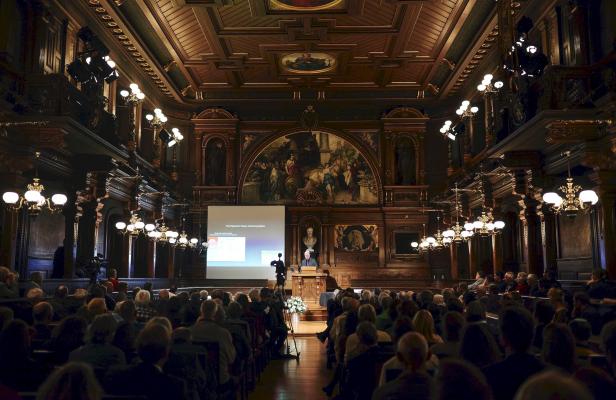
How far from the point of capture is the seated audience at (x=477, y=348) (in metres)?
3.86

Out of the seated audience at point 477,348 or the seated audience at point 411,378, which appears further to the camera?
the seated audience at point 477,348

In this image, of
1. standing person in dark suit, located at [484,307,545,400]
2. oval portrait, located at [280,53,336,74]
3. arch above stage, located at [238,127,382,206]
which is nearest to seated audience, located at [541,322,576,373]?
standing person in dark suit, located at [484,307,545,400]

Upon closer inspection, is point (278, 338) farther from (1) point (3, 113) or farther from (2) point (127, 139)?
(2) point (127, 139)

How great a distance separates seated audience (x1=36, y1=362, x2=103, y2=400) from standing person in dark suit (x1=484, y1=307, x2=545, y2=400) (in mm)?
2220

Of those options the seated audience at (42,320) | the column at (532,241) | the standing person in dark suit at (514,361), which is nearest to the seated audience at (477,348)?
the standing person in dark suit at (514,361)

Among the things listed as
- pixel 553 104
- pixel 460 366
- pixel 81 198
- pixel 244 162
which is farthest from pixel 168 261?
pixel 460 366

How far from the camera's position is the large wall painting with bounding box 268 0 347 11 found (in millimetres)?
17009

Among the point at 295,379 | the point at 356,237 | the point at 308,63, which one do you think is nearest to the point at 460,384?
the point at 295,379

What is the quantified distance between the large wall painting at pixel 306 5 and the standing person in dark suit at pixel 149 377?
1485 cm

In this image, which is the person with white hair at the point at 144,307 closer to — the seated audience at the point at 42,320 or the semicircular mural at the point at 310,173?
the seated audience at the point at 42,320

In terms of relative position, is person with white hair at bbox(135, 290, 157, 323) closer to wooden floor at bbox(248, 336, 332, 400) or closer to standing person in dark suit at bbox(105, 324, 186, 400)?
wooden floor at bbox(248, 336, 332, 400)

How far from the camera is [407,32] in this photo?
18906 millimetres

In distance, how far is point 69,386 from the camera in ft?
7.84

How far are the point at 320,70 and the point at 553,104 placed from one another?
13016 mm
